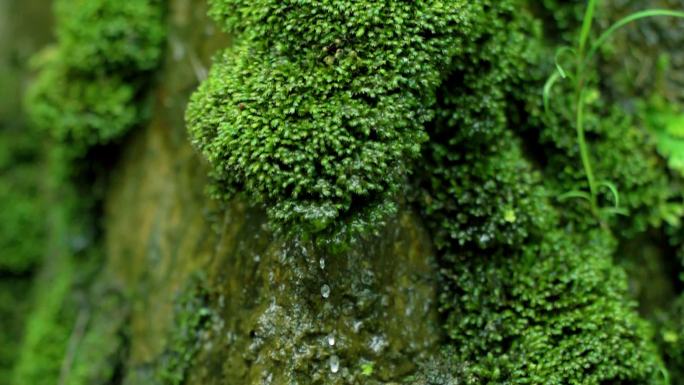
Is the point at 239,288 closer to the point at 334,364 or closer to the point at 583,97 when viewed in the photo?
the point at 334,364

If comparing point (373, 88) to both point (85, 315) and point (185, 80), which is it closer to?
point (185, 80)

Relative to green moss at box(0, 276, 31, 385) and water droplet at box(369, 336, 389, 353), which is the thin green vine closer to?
water droplet at box(369, 336, 389, 353)

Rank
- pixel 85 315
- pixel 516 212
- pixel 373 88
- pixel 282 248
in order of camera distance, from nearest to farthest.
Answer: pixel 373 88
pixel 282 248
pixel 516 212
pixel 85 315

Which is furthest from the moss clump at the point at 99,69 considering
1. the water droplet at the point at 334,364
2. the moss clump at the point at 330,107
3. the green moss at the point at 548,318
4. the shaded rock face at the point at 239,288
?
the green moss at the point at 548,318

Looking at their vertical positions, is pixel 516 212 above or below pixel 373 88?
below

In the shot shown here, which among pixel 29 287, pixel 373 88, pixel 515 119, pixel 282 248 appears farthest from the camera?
pixel 29 287

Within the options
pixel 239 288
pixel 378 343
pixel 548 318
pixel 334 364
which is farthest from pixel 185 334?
pixel 548 318

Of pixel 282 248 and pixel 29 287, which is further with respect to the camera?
pixel 29 287

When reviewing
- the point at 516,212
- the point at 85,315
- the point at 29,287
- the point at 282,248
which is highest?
the point at 282,248

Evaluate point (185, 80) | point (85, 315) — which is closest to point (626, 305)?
point (185, 80)
